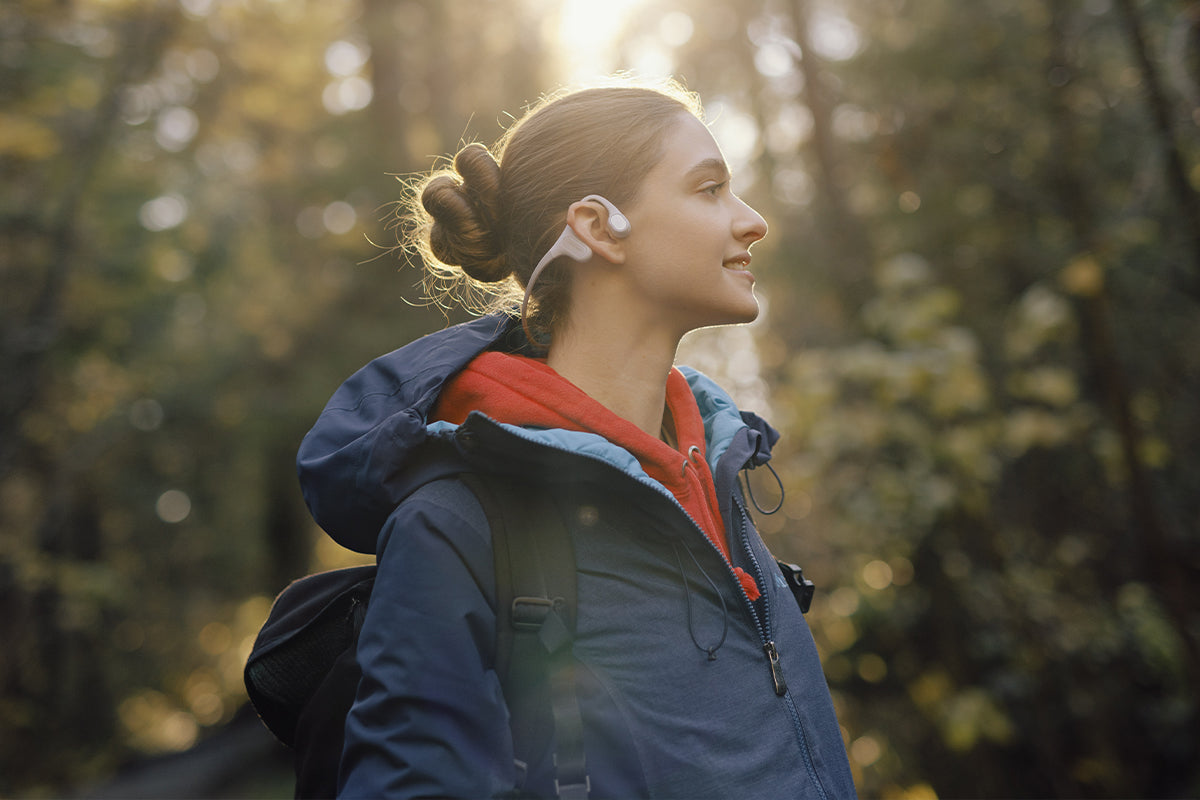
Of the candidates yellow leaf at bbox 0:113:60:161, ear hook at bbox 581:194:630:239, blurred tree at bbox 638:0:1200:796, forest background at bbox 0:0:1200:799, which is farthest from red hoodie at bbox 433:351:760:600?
yellow leaf at bbox 0:113:60:161

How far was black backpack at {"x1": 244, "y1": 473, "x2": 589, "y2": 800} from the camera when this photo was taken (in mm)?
1374

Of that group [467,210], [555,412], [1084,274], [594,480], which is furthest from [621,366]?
[1084,274]

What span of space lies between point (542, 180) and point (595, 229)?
205 mm

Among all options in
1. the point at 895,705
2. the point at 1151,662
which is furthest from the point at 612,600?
the point at 1151,662

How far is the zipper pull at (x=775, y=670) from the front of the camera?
5.20 ft

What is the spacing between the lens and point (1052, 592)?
4996 millimetres

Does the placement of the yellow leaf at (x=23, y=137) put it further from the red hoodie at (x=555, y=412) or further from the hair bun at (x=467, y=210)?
the red hoodie at (x=555, y=412)

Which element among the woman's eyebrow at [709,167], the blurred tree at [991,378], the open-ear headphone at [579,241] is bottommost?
the blurred tree at [991,378]

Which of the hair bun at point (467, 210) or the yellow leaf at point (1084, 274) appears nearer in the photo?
the hair bun at point (467, 210)

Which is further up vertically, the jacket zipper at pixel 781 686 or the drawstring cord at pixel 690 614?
the drawstring cord at pixel 690 614

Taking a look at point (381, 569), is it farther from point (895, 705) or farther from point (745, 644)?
point (895, 705)

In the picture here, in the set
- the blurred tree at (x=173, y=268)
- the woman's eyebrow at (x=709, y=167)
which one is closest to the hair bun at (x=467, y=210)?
the woman's eyebrow at (x=709, y=167)

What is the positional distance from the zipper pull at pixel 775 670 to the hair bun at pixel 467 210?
1124 mm

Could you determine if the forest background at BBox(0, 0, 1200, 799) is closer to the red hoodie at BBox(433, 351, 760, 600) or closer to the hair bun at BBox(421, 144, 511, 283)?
the hair bun at BBox(421, 144, 511, 283)
